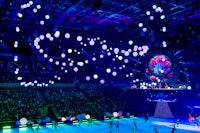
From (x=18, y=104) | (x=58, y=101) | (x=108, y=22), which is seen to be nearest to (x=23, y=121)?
(x=18, y=104)

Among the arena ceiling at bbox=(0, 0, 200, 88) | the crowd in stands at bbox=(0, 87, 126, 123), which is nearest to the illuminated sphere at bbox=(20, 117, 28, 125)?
the crowd in stands at bbox=(0, 87, 126, 123)

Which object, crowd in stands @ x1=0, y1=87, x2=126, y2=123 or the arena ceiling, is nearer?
the arena ceiling

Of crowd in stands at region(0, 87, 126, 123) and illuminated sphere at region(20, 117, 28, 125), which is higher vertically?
crowd in stands at region(0, 87, 126, 123)

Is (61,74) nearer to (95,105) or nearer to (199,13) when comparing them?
(95,105)

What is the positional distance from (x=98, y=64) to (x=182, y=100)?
10671 mm

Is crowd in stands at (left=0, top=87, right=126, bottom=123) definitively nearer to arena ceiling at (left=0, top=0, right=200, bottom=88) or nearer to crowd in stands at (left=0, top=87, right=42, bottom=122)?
crowd in stands at (left=0, top=87, right=42, bottom=122)

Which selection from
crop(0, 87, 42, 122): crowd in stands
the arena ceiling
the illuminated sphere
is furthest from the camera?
crop(0, 87, 42, 122): crowd in stands

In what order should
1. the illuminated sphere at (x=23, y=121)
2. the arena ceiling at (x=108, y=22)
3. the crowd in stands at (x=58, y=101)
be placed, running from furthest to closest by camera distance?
the crowd in stands at (x=58, y=101)
the illuminated sphere at (x=23, y=121)
the arena ceiling at (x=108, y=22)

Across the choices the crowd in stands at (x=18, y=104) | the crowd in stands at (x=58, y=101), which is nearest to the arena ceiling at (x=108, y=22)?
the crowd in stands at (x=18, y=104)

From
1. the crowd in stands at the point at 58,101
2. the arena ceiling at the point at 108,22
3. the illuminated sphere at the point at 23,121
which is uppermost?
the arena ceiling at the point at 108,22

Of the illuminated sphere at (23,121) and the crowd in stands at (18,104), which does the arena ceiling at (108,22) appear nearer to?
the crowd in stands at (18,104)

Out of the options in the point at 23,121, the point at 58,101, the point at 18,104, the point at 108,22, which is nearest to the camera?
the point at 23,121

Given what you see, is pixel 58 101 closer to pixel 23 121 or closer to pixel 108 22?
pixel 23 121

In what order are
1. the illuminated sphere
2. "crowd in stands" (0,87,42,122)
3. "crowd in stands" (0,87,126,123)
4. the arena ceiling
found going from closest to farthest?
the arena ceiling, the illuminated sphere, "crowd in stands" (0,87,42,122), "crowd in stands" (0,87,126,123)
